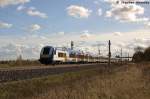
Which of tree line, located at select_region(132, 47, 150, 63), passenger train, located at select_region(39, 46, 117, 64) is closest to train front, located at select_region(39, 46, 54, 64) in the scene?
passenger train, located at select_region(39, 46, 117, 64)

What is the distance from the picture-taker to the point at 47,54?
60625mm

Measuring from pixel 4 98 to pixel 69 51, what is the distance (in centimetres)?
4886

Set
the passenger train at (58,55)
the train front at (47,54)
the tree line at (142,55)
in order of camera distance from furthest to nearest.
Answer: the tree line at (142,55) < the passenger train at (58,55) < the train front at (47,54)

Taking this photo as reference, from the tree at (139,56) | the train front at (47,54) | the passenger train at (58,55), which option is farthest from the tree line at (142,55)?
the train front at (47,54)

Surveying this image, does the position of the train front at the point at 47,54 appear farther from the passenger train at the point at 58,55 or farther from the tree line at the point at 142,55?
the tree line at the point at 142,55

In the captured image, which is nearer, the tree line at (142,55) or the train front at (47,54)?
the train front at (47,54)

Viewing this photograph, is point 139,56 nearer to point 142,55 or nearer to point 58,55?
point 142,55

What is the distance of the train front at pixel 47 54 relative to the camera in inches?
2370

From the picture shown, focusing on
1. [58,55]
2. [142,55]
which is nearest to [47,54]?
[58,55]

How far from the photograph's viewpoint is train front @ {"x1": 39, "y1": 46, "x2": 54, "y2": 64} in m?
60.2

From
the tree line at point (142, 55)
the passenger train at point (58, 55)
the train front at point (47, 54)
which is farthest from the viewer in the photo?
the tree line at point (142, 55)

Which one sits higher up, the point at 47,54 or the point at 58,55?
the point at 47,54

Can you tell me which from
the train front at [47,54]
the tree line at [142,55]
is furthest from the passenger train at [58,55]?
the tree line at [142,55]

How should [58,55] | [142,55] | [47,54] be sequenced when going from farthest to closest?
1. [142,55]
2. [58,55]
3. [47,54]
